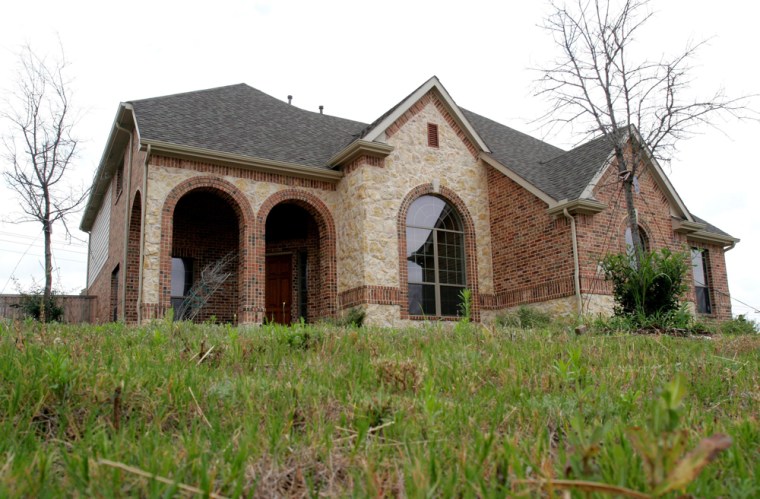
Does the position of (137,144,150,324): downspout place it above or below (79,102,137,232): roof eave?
below

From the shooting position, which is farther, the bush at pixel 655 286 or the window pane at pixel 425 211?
the window pane at pixel 425 211

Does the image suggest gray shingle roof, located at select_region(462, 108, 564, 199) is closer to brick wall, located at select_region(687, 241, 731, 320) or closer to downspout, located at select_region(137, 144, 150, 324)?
brick wall, located at select_region(687, 241, 731, 320)

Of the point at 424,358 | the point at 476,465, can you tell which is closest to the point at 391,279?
the point at 424,358

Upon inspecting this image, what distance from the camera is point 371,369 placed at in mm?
4301

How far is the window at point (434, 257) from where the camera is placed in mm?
15914

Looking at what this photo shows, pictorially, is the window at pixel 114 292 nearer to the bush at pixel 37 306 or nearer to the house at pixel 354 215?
the house at pixel 354 215

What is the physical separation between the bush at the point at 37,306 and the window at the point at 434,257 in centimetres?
983

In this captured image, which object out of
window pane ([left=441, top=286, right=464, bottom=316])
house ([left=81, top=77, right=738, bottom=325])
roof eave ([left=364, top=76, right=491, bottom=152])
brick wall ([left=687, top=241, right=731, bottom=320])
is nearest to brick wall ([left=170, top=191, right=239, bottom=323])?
house ([left=81, top=77, right=738, bottom=325])

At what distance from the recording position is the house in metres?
14.6

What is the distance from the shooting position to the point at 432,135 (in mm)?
16781

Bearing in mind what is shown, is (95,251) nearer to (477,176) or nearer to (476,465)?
(477,176)

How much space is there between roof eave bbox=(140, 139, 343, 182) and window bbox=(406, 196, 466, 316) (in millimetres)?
2468

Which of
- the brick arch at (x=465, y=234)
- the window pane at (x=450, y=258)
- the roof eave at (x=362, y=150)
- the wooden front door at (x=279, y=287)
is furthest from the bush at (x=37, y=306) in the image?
the window pane at (x=450, y=258)

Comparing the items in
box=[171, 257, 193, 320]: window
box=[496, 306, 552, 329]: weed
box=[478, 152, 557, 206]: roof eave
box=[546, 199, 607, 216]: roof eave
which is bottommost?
box=[496, 306, 552, 329]: weed
